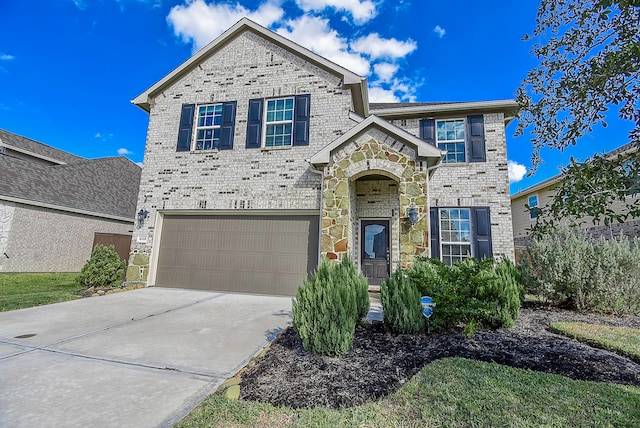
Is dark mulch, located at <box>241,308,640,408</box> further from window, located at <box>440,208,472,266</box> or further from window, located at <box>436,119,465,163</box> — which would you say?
window, located at <box>436,119,465,163</box>

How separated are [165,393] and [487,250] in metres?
8.87

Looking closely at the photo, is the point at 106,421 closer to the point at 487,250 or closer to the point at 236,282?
the point at 236,282

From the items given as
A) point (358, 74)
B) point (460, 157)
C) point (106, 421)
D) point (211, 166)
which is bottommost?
point (106, 421)

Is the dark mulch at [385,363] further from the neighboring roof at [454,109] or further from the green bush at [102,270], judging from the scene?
the neighboring roof at [454,109]

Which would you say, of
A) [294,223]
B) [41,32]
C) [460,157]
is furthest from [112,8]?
[460,157]

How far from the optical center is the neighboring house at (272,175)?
8664mm

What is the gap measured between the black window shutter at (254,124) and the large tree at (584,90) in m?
7.07

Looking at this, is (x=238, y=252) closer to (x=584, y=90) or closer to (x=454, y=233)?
(x=454, y=233)

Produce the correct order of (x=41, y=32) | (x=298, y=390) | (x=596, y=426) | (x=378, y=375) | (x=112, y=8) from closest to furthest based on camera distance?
(x=596, y=426), (x=298, y=390), (x=378, y=375), (x=112, y=8), (x=41, y=32)

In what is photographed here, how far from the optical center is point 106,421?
7.49 ft

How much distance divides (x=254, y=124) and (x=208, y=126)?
65.5 inches

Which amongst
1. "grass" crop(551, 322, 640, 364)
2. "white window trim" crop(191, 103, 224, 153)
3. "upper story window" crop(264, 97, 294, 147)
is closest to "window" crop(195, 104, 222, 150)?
"white window trim" crop(191, 103, 224, 153)

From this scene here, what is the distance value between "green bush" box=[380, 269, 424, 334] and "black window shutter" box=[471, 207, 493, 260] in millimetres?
5391

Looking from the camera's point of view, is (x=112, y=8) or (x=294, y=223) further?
(x=112, y=8)
